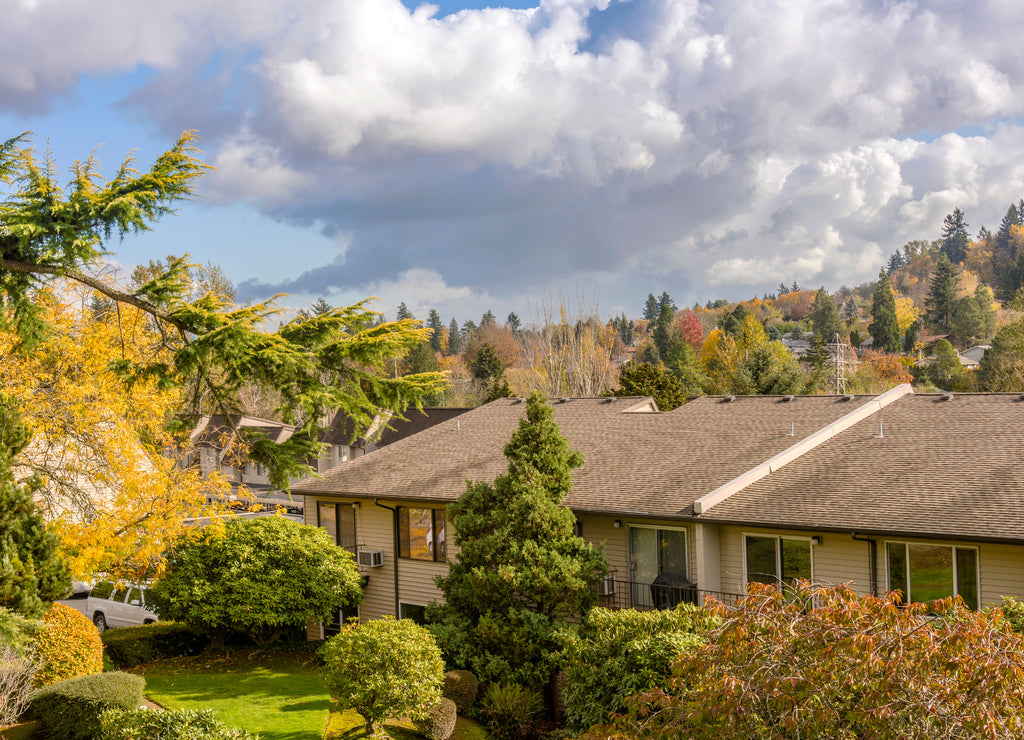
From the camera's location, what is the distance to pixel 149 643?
20.9 metres

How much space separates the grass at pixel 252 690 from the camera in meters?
15.4

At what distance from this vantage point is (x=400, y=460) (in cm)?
2317

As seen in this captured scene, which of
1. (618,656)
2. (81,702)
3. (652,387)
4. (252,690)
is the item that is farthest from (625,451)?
(652,387)

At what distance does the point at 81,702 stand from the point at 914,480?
50.3 feet

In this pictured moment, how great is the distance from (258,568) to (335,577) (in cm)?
193

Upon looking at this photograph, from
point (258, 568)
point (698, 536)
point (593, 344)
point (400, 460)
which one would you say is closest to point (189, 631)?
point (258, 568)

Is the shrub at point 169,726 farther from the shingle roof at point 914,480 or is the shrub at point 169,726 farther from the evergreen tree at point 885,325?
the evergreen tree at point 885,325

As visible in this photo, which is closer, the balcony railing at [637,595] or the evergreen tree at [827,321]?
the balcony railing at [637,595]

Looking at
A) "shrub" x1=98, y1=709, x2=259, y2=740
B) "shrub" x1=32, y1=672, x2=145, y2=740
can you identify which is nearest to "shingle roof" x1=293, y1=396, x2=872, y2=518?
"shrub" x1=32, y1=672, x2=145, y2=740

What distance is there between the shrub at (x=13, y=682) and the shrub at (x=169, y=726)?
1709 mm

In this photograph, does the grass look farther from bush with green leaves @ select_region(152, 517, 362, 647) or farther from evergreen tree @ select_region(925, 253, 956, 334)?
evergreen tree @ select_region(925, 253, 956, 334)

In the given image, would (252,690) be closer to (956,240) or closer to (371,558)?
(371,558)

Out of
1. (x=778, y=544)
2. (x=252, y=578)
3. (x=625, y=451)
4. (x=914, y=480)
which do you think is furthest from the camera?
(x=625, y=451)

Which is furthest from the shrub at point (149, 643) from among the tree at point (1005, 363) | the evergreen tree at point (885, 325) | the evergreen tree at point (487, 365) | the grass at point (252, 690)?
the evergreen tree at point (885, 325)
